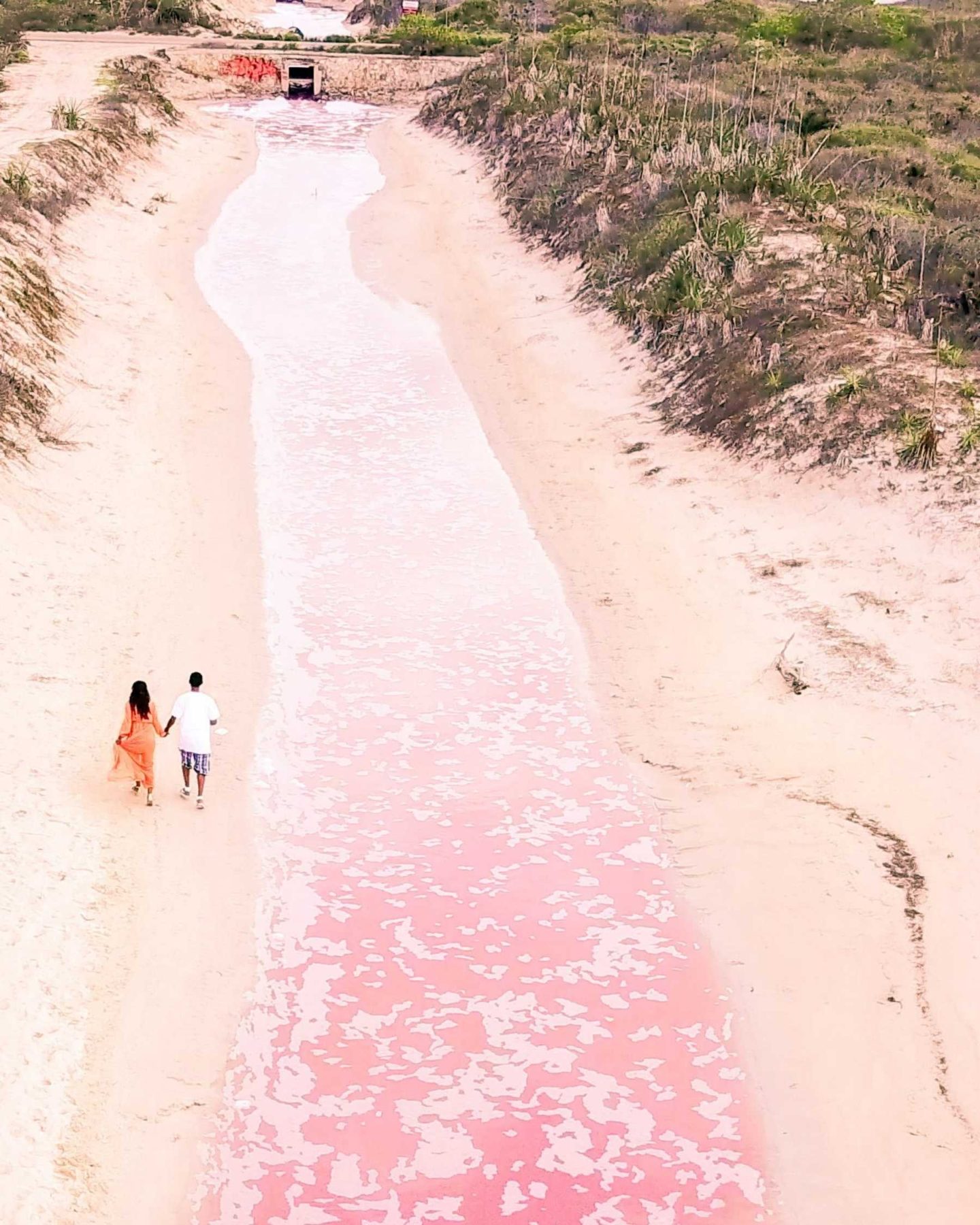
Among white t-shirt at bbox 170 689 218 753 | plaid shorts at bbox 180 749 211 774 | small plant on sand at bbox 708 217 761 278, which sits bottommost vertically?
plaid shorts at bbox 180 749 211 774

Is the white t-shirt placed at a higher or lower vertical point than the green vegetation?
lower

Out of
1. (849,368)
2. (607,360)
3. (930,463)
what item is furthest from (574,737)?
(607,360)

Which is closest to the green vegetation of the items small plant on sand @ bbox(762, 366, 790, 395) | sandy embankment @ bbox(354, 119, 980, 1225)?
small plant on sand @ bbox(762, 366, 790, 395)

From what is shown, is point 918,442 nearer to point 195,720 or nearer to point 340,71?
point 195,720

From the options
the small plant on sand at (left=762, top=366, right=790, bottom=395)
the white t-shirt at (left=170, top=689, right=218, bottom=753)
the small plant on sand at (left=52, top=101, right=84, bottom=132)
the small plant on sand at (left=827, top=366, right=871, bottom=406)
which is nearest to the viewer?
the white t-shirt at (left=170, top=689, right=218, bottom=753)

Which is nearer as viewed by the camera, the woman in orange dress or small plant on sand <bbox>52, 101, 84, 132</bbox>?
the woman in orange dress

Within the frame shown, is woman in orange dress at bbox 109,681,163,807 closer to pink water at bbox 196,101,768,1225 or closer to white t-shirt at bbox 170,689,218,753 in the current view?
white t-shirt at bbox 170,689,218,753

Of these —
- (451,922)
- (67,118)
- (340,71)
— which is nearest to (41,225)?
(67,118)

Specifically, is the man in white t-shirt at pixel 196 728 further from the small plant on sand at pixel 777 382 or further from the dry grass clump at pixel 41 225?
the small plant on sand at pixel 777 382
